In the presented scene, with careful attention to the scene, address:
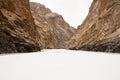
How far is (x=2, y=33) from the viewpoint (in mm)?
20250

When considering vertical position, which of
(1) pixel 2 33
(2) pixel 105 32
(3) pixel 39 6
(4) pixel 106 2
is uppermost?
(3) pixel 39 6

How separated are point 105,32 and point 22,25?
12.5 metres

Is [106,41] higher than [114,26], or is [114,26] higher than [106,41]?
[114,26]

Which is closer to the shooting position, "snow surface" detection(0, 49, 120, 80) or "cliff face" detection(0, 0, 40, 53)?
"snow surface" detection(0, 49, 120, 80)

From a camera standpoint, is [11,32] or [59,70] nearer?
[59,70]

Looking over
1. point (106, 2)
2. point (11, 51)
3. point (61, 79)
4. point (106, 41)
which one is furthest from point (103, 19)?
point (61, 79)

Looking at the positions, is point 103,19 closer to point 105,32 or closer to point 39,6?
point 105,32

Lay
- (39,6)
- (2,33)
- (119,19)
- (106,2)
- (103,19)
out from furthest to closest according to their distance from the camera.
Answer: (39,6), (106,2), (103,19), (119,19), (2,33)

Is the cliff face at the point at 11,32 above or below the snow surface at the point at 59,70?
above

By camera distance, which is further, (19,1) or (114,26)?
(19,1)

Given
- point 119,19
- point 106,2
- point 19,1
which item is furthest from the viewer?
point 106,2

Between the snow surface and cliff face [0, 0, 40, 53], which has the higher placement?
cliff face [0, 0, 40, 53]

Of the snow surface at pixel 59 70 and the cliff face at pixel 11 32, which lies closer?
the snow surface at pixel 59 70

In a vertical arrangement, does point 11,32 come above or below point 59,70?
above
